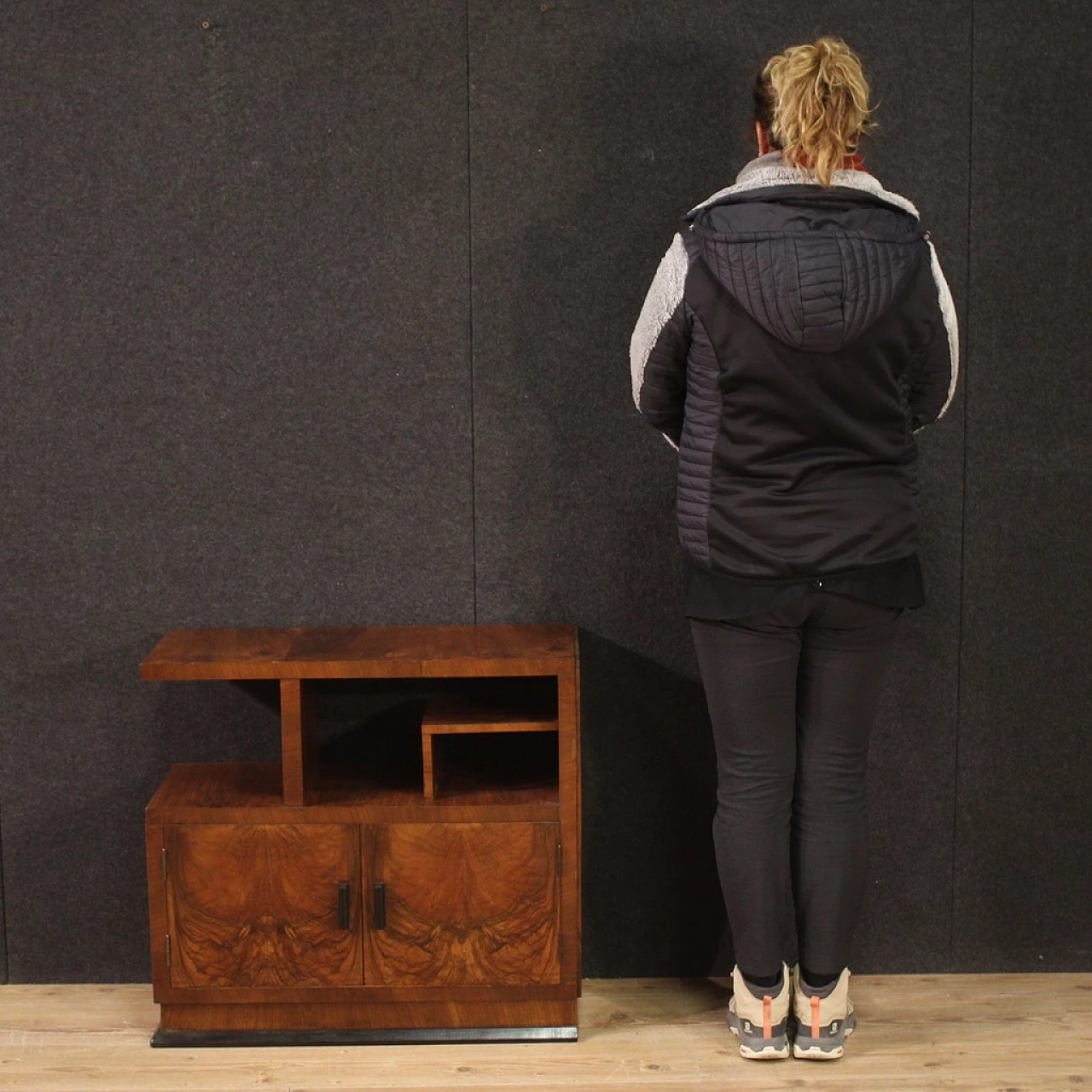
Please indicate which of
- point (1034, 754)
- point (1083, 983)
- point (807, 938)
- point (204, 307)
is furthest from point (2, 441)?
point (1083, 983)

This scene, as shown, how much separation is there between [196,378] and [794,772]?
4.22 ft

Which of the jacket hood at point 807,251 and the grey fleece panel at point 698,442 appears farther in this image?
the grey fleece panel at point 698,442

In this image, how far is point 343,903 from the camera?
2.23 metres

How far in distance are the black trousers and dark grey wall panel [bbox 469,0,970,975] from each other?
1.06 feet

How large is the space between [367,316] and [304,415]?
0.22 metres

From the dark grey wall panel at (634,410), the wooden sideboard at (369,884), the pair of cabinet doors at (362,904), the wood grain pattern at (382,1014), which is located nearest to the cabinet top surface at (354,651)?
the wooden sideboard at (369,884)

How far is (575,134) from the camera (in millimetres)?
2379

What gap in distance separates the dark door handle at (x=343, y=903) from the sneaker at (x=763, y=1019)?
2.22ft

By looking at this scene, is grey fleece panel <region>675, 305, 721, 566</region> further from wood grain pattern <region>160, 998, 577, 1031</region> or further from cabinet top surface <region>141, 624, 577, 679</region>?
wood grain pattern <region>160, 998, 577, 1031</region>

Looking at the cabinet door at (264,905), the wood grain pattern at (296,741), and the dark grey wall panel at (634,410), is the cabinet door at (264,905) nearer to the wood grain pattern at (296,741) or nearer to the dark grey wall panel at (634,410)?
the wood grain pattern at (296,741)

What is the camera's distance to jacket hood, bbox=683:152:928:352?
6.28ft

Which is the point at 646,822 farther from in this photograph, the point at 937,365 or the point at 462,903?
the point at 937,365

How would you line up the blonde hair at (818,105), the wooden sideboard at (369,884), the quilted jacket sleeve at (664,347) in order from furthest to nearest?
1. the wooden sideboard at (369,884)
2. the quilted jacket sleeve at (664,347)
3. the blonde hair at (818,105)

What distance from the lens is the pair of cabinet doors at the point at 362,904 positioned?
2.23 meters
